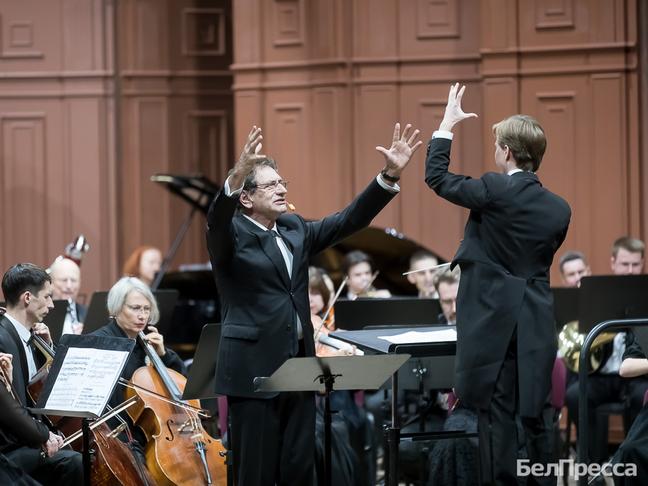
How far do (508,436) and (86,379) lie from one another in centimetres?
153

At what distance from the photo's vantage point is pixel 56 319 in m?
5.66

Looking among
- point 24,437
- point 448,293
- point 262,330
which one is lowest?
point 24,437

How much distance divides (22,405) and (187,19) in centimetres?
618

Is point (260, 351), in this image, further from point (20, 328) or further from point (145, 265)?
point (145, 265)

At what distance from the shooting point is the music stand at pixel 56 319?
18.5ft

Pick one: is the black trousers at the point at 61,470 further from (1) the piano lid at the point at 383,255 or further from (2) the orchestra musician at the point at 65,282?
(1) the piano lid at the point at 383,255

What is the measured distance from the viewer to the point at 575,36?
814cm

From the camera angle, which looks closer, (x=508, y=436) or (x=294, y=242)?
(x=508, y=436)

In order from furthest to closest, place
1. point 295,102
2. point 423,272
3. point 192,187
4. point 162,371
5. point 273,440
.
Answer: point 295,102
point 192,187
point 423,272
point 162,371
point 273,440

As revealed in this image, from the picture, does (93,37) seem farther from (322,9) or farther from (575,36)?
(575,36)

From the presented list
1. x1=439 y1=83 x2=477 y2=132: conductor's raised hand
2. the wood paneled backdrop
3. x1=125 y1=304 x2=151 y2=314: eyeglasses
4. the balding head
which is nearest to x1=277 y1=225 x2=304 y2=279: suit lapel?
x1=439 y1=83 x2=477 y2=132: conductor's raised hand

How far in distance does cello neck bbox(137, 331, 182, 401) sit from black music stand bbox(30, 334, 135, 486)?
2.32ft

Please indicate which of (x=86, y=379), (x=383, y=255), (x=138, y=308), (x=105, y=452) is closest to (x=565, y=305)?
(x=383, y=255)

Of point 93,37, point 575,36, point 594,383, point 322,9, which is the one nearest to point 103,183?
point 93,37
